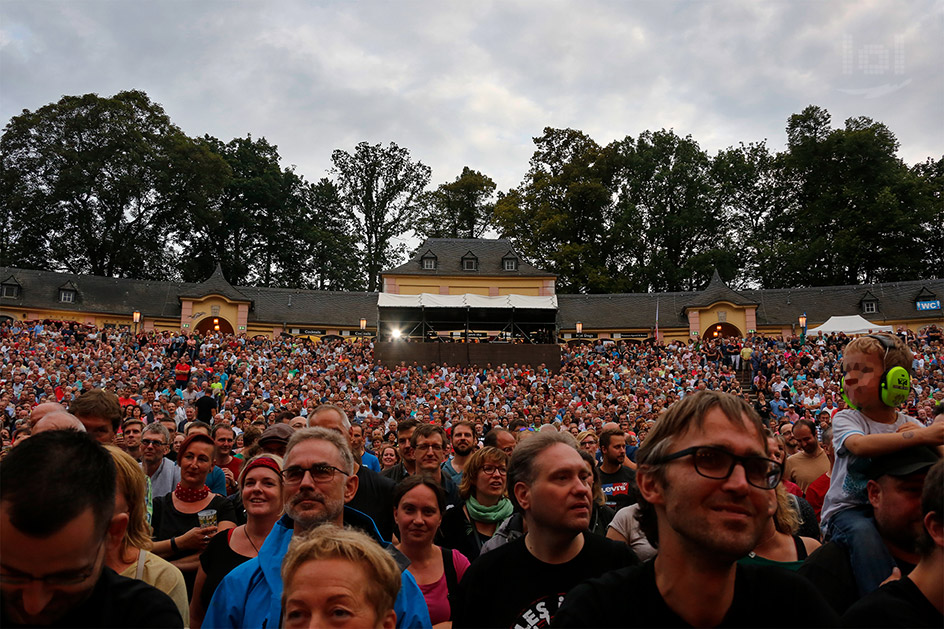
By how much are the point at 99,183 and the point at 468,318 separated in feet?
117

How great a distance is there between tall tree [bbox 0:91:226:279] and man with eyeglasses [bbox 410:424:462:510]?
176 ft

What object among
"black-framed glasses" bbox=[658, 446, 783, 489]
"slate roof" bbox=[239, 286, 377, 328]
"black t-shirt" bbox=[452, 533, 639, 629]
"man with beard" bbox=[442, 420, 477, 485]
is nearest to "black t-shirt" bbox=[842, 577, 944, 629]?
"black-framed glasses" bbox=[658, 446, 783, 489]

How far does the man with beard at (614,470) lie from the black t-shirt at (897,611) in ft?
12.6

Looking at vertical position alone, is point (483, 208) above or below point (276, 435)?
above

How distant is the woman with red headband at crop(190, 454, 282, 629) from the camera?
340 centimetres

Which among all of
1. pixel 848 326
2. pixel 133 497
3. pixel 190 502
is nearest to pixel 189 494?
pixel 190 502

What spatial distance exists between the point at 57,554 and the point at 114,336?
33319 mm

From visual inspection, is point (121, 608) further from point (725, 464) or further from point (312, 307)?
point (312, 307)

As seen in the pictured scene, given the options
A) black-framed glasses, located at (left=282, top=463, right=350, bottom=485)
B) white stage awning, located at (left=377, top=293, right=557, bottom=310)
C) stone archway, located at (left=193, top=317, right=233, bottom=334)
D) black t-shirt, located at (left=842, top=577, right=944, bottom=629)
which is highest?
white stage awning, located at (left=377, top=293, right=557, bottom=310)

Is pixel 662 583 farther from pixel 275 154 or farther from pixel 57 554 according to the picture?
pixel 275 154

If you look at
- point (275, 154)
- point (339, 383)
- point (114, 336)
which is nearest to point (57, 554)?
point (339, 383)

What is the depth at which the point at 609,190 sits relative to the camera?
188 feet

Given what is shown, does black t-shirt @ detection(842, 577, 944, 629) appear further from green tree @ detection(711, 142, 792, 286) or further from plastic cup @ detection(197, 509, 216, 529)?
green tree @ detection(711, 142, 792, 286)

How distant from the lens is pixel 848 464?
3.02 meters
